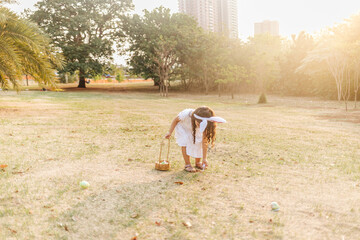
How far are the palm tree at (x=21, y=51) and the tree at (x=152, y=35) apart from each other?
20987 millimetres

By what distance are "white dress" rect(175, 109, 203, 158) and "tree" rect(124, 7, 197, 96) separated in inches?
1130

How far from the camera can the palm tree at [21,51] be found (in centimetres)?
1142

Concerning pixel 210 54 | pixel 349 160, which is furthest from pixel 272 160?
pixel 210 54

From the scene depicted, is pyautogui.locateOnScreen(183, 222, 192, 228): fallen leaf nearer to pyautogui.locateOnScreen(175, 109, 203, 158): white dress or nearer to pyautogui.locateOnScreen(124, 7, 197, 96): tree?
pyautogui.locateOnScreen(175, 109, 203, 158): white dress

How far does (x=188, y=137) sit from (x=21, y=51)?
389 inches

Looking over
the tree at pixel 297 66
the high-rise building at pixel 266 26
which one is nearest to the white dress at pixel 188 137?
the tree at pixel 297 66

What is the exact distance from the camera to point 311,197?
428 cm

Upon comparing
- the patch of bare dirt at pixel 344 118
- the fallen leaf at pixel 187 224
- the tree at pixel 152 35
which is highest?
the tree at pixel 152 35

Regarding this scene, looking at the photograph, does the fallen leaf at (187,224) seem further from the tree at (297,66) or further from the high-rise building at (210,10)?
the high-rise building at (210,10)

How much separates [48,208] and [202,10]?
61484 mm

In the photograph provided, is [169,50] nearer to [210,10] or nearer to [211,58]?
[211,58]

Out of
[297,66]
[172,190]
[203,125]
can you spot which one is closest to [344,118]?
[203,125]

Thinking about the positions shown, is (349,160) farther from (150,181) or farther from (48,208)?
(48,208)

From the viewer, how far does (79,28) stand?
33875 millimetres
